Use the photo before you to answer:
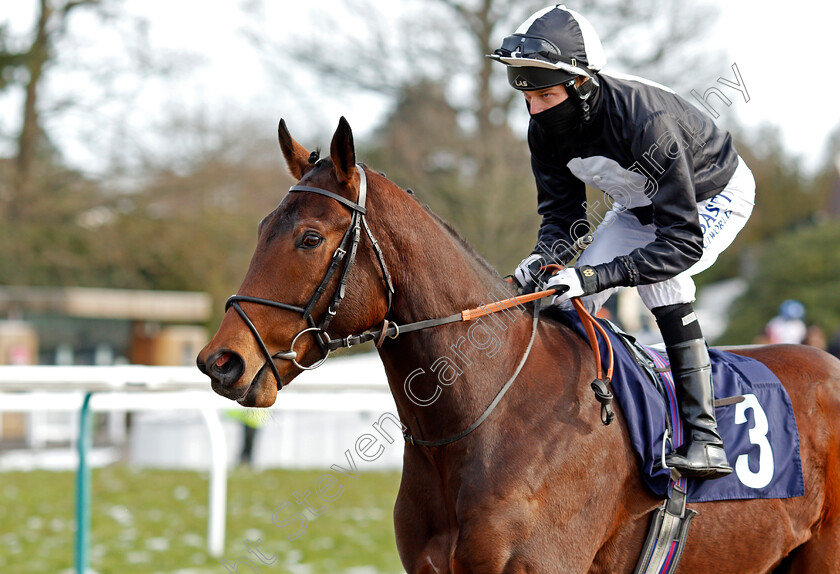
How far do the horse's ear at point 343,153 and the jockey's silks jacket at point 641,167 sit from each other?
2.72ft

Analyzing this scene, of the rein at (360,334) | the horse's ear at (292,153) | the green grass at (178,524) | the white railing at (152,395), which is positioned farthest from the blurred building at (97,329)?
the rein at (360,334)

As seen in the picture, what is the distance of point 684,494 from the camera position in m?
2.92

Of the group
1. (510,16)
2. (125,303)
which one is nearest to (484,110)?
(510,16)

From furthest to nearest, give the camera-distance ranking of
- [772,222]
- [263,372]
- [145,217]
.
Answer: [772,222] → [145,217] → [263,372]

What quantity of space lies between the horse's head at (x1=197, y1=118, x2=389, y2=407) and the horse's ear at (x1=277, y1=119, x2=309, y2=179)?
23cm

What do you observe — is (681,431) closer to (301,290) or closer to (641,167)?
(641,167)

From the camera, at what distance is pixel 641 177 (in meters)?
3.06

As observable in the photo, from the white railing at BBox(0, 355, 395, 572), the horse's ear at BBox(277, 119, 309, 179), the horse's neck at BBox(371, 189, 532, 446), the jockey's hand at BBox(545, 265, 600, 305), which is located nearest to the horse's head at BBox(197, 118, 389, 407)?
the horse's neck at BBox(371, 189, 532, 446)

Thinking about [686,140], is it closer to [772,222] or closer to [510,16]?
[510,16]

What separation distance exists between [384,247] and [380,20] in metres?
13.7

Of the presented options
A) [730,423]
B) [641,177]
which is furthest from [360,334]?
[730,423]

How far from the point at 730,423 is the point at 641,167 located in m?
0.94

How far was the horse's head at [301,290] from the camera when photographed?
2.43 meters

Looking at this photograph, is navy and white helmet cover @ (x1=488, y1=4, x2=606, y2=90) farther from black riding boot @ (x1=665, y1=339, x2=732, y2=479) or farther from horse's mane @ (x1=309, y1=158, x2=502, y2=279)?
black riding boot @ (x1=665, y1=339, x2=732, y2=479)
